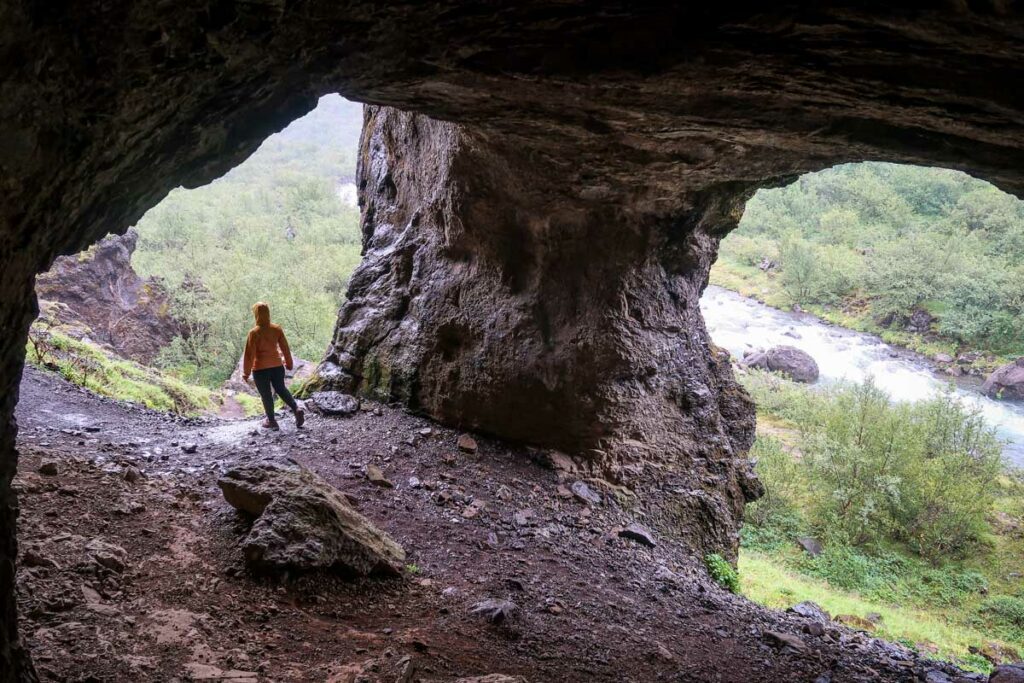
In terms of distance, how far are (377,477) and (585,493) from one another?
2.49 m

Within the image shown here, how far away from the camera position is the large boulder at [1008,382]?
25.7m

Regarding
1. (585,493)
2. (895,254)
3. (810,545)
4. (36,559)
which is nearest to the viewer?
(36,559)

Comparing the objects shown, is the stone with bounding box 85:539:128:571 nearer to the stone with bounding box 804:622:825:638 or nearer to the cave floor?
the cave floor

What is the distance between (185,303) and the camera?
2669 centimetres

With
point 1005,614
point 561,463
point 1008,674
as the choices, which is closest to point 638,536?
point 561,463

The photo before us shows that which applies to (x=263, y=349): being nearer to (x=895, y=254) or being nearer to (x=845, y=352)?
(x=845, y=352)

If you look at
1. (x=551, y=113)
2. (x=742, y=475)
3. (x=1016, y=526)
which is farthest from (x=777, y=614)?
(x=1016, y=526)

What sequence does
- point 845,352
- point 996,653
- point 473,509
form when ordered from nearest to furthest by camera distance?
point 473,509
point 996,653
point 845,352

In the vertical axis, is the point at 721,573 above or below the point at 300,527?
below

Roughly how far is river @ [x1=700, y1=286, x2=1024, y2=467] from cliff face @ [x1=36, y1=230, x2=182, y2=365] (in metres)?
26.8

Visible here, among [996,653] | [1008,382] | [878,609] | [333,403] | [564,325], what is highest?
[564,325]

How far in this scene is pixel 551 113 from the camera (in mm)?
4957

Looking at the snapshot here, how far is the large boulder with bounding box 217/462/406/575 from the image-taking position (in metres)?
4.26

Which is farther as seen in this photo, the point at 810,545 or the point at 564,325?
the point at 810,545
